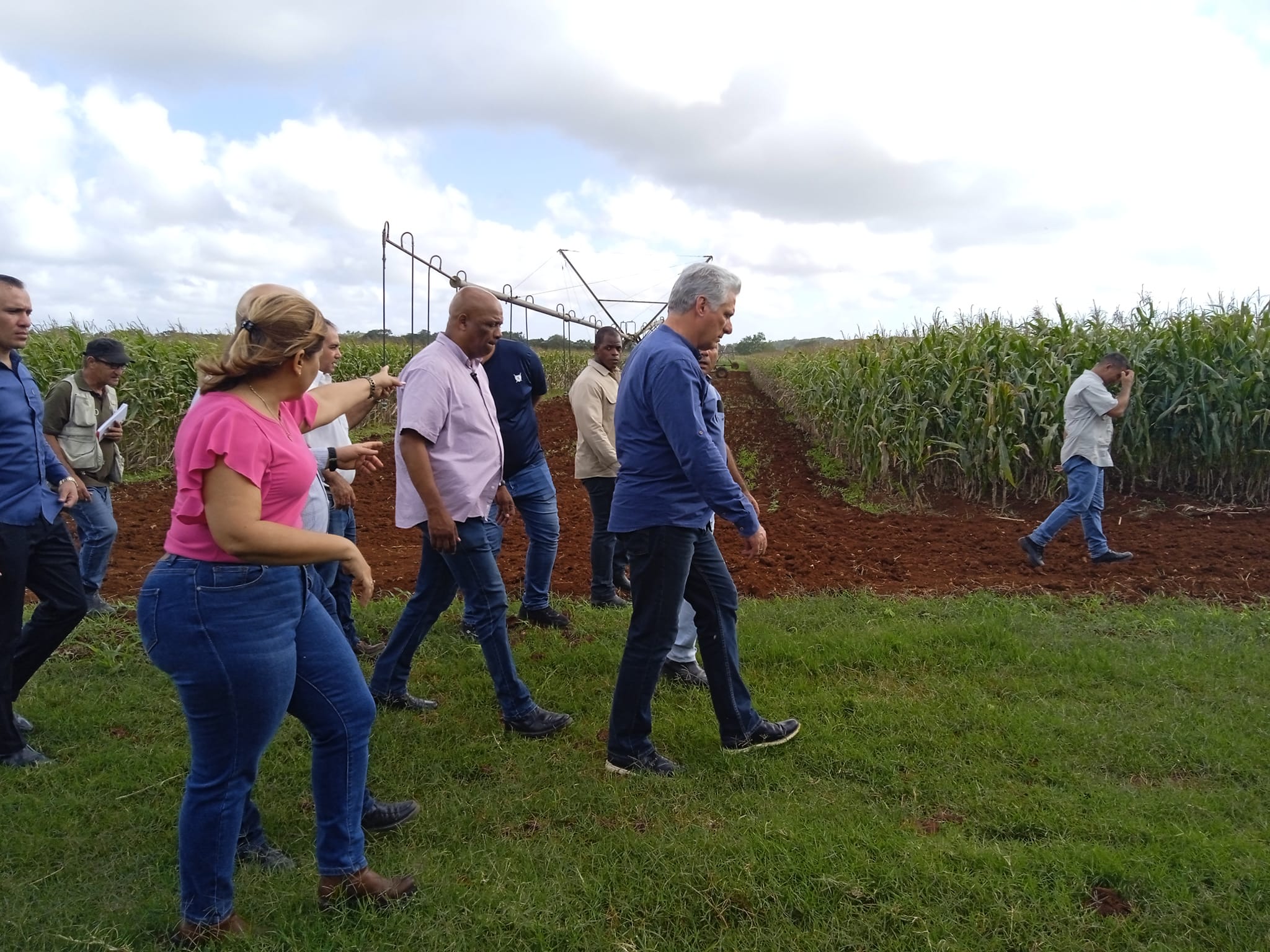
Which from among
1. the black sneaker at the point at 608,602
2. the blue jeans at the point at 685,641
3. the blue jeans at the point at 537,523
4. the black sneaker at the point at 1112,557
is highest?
the blue jeans at the point at 537,523

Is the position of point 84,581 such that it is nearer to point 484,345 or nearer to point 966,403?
point 484,345

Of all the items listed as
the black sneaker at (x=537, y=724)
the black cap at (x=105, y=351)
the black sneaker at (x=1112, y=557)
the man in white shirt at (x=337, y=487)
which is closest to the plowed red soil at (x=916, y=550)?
the black sneaker at (x=1112, y=557)

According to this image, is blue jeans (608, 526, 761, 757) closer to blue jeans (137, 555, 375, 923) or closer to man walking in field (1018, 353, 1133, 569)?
blue jeans (137, 555, 375, 923)

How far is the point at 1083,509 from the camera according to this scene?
24.2 ft

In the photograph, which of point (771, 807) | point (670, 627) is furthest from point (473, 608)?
point (771, 807)

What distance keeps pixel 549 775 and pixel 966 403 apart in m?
7.68

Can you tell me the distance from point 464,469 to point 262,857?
1.69 metres

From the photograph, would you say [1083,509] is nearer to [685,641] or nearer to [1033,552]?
[1033,552]

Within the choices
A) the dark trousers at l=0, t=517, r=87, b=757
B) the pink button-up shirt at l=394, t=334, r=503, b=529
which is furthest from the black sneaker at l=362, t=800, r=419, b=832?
the dark trousers at l=0, t=517, r=87, b=757

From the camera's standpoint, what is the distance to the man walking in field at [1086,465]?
24.0ft

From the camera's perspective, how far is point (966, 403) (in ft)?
32.5

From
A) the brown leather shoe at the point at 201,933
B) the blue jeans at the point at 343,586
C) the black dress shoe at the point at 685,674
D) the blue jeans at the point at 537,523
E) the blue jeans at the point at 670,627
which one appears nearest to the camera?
the brown leather shoe at the point at 201,933

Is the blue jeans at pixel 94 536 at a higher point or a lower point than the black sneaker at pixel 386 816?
higher

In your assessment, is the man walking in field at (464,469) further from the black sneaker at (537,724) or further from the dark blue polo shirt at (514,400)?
the dark blue polo shirt at (514,400)
